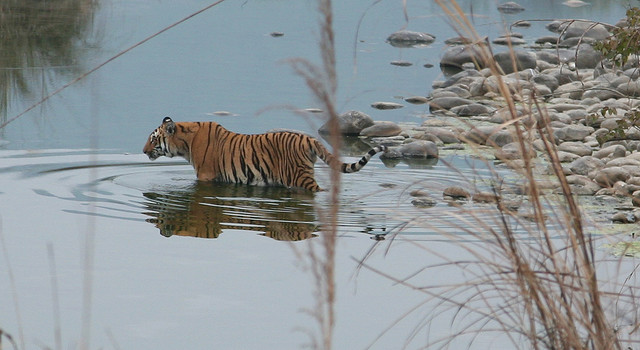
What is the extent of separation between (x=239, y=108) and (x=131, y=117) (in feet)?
3.78

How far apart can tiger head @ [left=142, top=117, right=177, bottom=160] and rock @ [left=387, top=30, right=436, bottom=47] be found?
8610 millimetres

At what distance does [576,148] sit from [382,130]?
6.26ft

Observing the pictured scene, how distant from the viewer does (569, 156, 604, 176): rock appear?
885 centimetres

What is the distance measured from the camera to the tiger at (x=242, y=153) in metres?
8.32

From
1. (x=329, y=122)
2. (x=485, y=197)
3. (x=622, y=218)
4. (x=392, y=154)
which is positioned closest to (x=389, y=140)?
(x=392, y=154)

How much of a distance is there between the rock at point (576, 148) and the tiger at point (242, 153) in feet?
7.40

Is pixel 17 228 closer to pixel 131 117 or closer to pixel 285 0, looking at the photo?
pixel 131 117

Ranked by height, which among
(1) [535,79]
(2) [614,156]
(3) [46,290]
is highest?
(1) [535,79]

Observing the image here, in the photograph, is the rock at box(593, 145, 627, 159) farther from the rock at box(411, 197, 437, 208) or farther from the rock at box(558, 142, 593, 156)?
the rock at box(411, 197, 437, 208)

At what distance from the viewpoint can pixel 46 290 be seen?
17.4 feet

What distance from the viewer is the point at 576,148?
965cm

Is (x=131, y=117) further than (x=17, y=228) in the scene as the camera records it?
Yes

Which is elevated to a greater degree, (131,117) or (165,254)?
(131,117)

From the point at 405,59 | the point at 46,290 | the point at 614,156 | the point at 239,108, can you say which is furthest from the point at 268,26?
the point at 46,290
